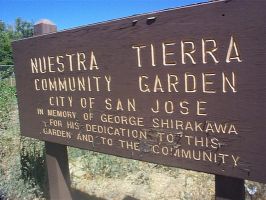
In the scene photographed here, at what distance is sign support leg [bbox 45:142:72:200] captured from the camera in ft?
10.4

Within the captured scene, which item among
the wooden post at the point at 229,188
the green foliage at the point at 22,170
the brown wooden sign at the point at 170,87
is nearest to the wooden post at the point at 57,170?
the brown wooden sign at the point at 170,87

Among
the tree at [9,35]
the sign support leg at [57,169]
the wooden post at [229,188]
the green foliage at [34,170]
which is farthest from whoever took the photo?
the tree at [9,35]

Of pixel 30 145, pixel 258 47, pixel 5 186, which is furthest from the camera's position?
pixel 30 145

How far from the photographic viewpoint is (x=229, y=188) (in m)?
1.99

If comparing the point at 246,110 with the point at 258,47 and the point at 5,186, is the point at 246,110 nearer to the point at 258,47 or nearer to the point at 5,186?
the point at 258,47

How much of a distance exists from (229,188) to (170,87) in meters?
0.61

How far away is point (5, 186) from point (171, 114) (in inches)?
87.6

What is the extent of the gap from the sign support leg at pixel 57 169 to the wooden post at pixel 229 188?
1.58 metres

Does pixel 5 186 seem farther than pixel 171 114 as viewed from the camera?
Yes

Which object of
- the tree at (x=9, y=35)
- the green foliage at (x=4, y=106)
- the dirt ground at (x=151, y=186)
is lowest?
the dirt ground at (x=151, y=186)

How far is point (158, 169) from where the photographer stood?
4.45 m

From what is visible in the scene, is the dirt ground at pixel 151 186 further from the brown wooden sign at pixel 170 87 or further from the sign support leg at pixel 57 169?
the brown wooden sign at pixel 170 87

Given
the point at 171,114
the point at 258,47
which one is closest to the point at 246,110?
the point at 258,47

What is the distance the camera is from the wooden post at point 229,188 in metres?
1.96
